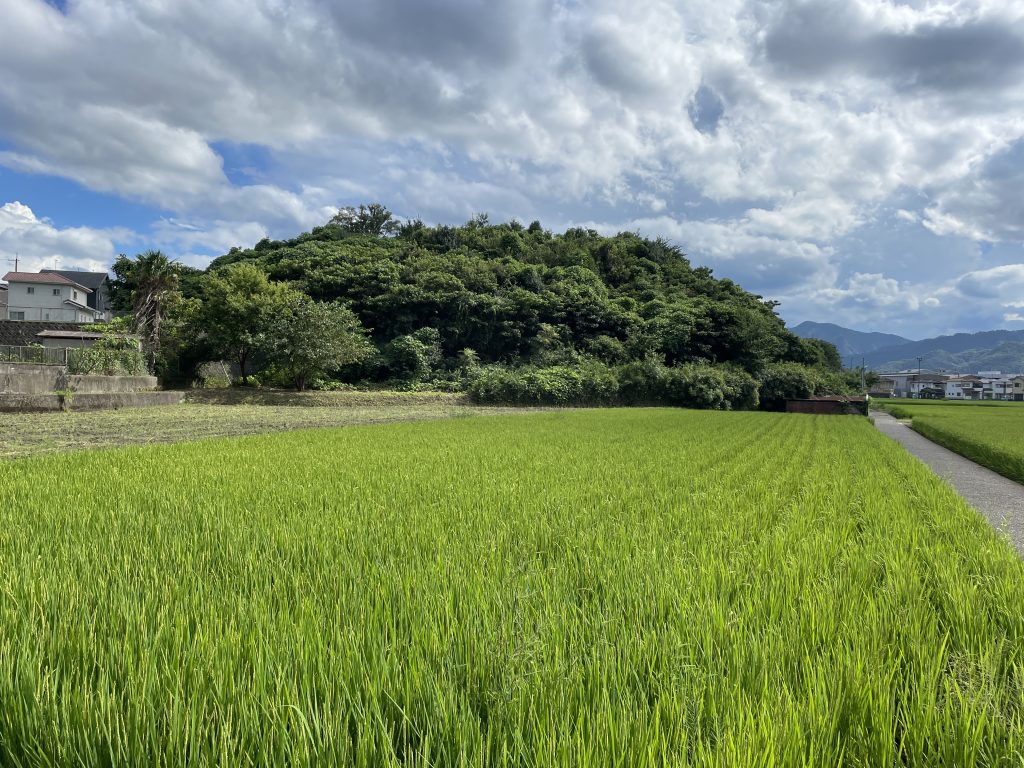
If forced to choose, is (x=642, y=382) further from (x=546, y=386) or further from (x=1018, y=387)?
(x=1018, y=387)

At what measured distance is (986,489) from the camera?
349 inches

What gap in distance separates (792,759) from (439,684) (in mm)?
852

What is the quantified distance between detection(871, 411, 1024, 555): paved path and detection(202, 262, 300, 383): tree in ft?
82.1

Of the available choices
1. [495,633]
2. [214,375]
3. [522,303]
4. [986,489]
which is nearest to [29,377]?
[214,375]

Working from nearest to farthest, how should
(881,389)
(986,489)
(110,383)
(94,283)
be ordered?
1. (986,489)
2. (110,383)
3. (94,283)
4. (881,389)

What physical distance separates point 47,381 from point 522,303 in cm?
2722

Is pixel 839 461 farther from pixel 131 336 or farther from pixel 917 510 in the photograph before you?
pixel 131 336

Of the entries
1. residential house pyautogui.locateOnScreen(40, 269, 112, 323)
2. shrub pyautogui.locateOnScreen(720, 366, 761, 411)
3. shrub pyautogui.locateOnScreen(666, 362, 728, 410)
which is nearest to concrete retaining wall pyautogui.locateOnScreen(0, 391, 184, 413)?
shrub pyautogui.locateOnScreen(666, 362, 728, 410)

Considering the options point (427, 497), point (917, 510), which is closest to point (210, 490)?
point (427, 497)

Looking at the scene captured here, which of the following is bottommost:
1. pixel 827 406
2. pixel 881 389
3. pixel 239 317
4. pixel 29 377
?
pixel 827 406

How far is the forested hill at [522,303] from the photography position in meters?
36.8

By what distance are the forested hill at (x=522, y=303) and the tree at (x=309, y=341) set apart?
7949mm

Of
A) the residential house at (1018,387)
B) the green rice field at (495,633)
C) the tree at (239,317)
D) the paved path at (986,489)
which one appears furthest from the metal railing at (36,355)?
the residential house at (1018,387)

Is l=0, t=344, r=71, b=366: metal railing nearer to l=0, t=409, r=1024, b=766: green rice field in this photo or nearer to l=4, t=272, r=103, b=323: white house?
l=0, t=409, r=1024, b=766: green rice field
